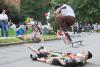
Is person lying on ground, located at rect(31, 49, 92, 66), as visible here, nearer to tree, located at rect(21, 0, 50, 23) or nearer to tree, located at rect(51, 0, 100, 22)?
tree, located at rect(51, 0, 100, 22)

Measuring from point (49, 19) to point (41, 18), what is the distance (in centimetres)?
3338

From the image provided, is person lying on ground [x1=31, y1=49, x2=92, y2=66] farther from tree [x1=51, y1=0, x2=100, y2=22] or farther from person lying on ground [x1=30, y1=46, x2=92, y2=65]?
tree [x1=51, y1=0, x2=100, y2=22]

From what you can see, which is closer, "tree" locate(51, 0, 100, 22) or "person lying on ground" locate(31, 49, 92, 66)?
"person lying on ground" locate(31, 49, 92, 66)

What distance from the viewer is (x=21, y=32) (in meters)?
25.0

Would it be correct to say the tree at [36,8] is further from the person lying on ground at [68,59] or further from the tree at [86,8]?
the person lying on ground at [68,59]

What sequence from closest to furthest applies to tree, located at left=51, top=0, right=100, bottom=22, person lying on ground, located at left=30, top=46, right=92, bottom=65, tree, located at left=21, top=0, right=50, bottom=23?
person lying on ground, located at left=30, top=46, right=92, bottom=65 < tree, located at left=51, top=0, right=100, bottom=22 < tree, located at left=21, top=0, right=50, bottom=23

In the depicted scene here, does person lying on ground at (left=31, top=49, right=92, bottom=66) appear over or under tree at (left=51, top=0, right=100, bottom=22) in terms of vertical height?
under

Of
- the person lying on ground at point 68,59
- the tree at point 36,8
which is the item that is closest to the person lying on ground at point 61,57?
the person lying on ground at point 68,59

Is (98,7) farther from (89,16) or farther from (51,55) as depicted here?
(51,55)

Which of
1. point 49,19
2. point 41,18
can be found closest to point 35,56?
point 49,19

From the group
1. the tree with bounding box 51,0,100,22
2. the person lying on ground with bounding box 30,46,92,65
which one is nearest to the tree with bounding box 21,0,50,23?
the tree with bounding box 51,0,100,22

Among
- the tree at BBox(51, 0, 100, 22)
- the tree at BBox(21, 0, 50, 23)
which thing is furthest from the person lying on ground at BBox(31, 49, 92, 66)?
the tree at BBox(21, 0, 50, 23)

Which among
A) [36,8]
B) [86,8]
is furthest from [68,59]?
[36,8]

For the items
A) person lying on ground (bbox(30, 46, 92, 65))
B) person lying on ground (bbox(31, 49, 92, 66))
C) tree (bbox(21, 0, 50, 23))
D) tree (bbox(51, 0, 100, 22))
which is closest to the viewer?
person lying on ground (bbox(31, 49, 92, 66))
